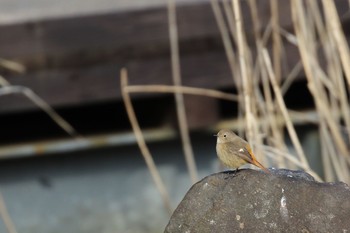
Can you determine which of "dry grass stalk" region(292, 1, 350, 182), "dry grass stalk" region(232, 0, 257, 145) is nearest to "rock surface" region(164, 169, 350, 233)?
"dry grass stalk" region(232, 0, 257, 145)

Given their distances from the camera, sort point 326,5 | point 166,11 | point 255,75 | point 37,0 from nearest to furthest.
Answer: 1. point 326,5
2. point 255,75
3. point 166,11
4. point 37,0

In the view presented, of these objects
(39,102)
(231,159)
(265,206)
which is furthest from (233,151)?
(39,102)

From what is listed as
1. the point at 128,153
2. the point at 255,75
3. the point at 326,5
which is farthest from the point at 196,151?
the point at 326,5

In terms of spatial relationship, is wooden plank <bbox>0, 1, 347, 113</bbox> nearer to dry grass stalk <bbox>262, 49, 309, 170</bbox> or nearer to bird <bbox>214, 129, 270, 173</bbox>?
dry grass stalk <bbox>262, 49, 309, 170</bbox>

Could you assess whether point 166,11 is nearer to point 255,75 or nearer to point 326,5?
point 255,75

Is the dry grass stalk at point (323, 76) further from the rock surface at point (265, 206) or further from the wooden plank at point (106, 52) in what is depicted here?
the wooden plank at point (106, 52)

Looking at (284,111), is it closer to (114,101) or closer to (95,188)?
(114,101)

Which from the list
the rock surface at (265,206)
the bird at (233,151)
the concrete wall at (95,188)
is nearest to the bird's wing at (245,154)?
the bird at (233,151)
